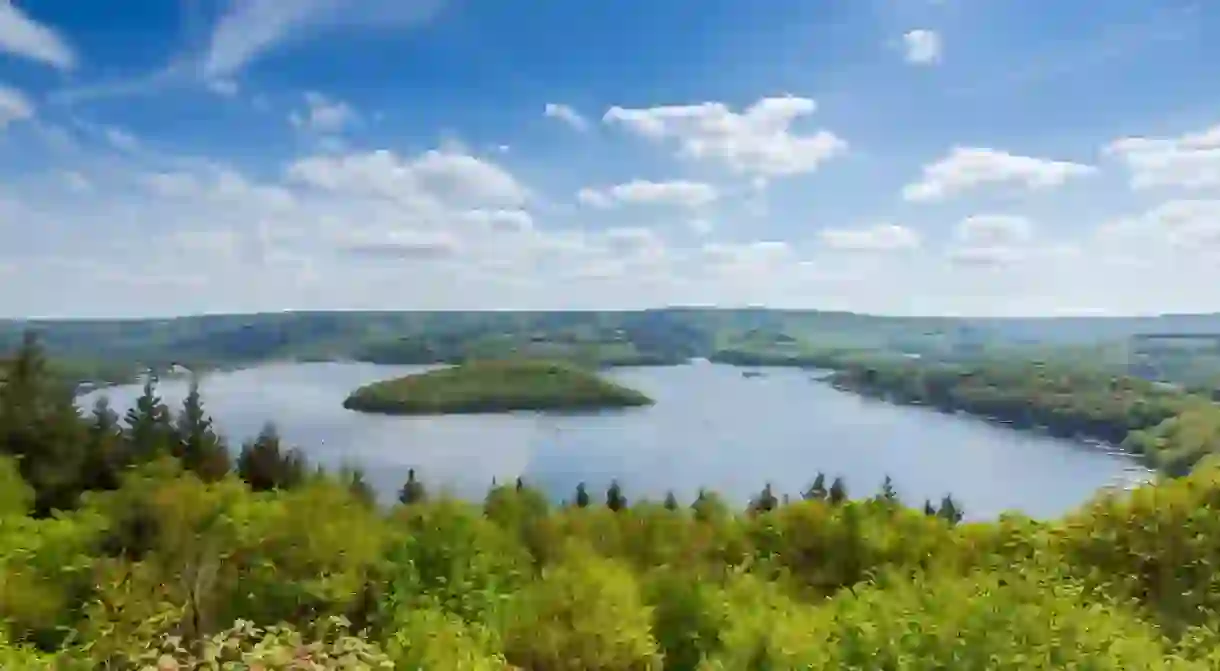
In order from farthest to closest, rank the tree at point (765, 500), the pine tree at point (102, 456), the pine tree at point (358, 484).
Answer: the tree at point (765, 500)
the pine tree at point (102, 456)
the pine tree at point (358, 484)

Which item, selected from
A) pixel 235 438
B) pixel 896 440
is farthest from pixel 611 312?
pixel 235 438

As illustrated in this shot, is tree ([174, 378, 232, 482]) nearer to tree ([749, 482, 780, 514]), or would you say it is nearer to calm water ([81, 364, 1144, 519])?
calm water ([81, 364, 1144, 519])

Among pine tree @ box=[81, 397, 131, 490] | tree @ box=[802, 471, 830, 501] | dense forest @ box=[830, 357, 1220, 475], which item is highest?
dense forest @ box=[830, 357, 1220, 475]

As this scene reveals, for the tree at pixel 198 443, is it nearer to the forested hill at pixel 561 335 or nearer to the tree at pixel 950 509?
the forested hill at pixel 561 335

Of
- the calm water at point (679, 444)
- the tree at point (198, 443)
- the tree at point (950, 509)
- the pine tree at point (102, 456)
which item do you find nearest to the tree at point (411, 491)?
the calm water at point (679, 444)

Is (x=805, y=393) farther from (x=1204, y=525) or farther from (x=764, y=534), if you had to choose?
(x=1204, y=525)

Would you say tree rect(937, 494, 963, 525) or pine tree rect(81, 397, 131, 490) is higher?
pine tree rect(81, 397, 131, 490)

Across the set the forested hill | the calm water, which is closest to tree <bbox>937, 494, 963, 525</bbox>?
the calm water

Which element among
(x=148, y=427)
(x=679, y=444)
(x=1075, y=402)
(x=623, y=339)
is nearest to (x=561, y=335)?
(x=623, y=339)
